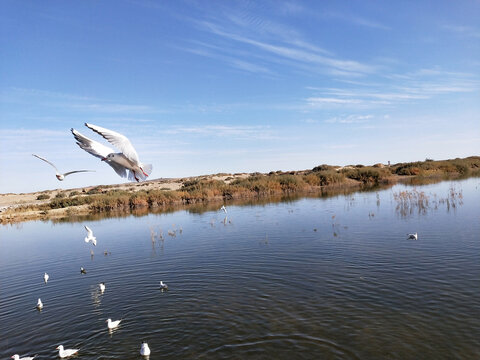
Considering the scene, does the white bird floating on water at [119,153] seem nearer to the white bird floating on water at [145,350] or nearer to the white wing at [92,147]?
the white wing at [92,147]

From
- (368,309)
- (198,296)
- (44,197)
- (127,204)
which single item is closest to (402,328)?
(368,309)

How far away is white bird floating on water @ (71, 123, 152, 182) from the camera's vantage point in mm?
6799

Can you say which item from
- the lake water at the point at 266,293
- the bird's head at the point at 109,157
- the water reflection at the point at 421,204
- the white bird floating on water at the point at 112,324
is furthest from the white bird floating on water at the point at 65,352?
the water reflection at the point at 421,204

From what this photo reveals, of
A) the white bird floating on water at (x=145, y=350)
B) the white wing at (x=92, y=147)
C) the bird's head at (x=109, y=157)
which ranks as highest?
the white wing at (x=92, y=147)

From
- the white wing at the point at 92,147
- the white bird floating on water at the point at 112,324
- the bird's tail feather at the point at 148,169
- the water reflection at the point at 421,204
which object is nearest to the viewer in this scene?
the bird's tail feather at the point at 148,169

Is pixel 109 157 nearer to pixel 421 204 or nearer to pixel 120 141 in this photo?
pixel 120 141

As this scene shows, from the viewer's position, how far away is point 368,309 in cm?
957

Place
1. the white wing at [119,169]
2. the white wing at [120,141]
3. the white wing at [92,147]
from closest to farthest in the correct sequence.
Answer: the white wing at [120,141], the white wing at [92,147], the white wing at [119,169]

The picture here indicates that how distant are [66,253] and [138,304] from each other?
11530 mm

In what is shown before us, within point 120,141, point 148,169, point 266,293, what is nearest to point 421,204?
point 266,293

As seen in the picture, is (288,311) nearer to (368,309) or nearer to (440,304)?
(368,309)

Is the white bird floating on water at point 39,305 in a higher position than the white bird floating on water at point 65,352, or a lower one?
higher

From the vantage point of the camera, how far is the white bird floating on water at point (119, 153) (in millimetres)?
6799

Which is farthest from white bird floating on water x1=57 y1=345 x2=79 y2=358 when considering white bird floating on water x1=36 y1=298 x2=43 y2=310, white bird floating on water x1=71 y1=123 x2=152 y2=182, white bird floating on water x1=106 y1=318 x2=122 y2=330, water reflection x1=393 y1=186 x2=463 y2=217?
water reflection x1=393 y1=186 x2=463 y2=217
